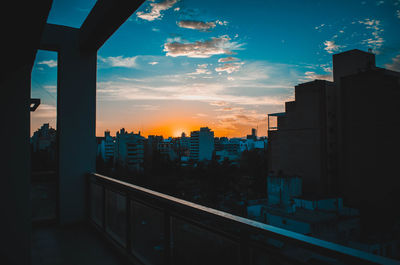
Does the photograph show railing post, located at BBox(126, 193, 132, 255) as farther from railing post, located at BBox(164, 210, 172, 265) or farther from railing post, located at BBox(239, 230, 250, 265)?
railing post, located at BBox(239, 230, 250, 265)

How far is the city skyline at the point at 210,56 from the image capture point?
5891 millimetres

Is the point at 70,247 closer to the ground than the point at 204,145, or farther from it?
farther from it

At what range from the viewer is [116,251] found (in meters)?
3.44

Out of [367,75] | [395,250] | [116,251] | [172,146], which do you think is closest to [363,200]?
[395,250]

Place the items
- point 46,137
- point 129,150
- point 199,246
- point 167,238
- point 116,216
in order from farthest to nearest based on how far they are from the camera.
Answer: point 129,150
point 46,137
point 116,216
point 167,238
point 199,246

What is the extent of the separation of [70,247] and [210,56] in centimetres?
1571

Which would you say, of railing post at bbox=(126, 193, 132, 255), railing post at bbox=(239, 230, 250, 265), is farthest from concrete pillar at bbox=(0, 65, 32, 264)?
railing post at bbox=(239, 230, 250, 265)

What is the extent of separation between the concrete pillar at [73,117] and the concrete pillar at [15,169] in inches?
96.8

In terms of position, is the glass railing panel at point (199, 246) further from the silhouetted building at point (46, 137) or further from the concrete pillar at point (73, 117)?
the silhouetted building at point (46, 137)

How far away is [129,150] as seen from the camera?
4241 centimetres

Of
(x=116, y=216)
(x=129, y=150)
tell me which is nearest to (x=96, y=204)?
(x=116, y=216)

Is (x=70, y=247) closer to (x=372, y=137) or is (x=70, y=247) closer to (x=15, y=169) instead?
(x=15, y=169)

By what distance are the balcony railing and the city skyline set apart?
234cm

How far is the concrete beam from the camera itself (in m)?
3.18
